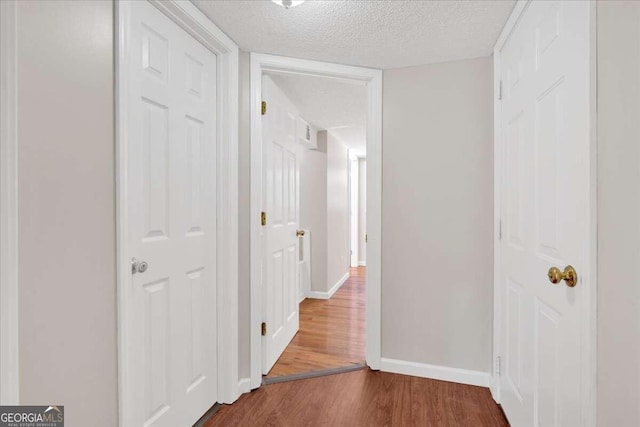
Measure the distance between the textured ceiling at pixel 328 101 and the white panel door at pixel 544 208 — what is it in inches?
50.4

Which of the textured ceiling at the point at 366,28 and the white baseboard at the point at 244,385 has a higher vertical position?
the textured ceiling at the point at 366,28

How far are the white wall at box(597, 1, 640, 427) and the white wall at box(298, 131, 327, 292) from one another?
3.39 metres

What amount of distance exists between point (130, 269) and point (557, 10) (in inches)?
73.8

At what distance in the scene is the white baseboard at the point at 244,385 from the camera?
204cm

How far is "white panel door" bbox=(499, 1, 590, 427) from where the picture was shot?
1003 millimetres

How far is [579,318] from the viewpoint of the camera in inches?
38.9

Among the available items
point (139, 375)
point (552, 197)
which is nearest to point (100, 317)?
point (139, 375)

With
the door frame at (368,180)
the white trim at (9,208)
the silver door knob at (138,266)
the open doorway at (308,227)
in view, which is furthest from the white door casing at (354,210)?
the white trim at (9,208)

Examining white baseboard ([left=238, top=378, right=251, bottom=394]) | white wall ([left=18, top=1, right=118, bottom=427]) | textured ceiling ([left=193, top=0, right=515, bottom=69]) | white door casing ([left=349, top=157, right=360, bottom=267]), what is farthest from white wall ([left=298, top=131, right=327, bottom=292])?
white wall ([left=18, top=1, right=118, bottom=427])

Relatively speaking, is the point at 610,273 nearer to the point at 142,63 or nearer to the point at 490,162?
the point at 490,162

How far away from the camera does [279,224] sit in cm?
255

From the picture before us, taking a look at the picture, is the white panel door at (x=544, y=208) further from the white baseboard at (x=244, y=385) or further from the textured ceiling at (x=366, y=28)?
the white baseboard at (x=244, y=385)

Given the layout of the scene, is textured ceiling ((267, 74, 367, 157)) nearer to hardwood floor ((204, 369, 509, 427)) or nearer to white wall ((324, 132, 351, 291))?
white wall ((324, 132, 351, 291))

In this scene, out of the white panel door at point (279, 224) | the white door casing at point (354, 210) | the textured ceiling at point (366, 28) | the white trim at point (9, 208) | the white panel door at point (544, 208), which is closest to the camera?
the white trim at point (9, 208)
